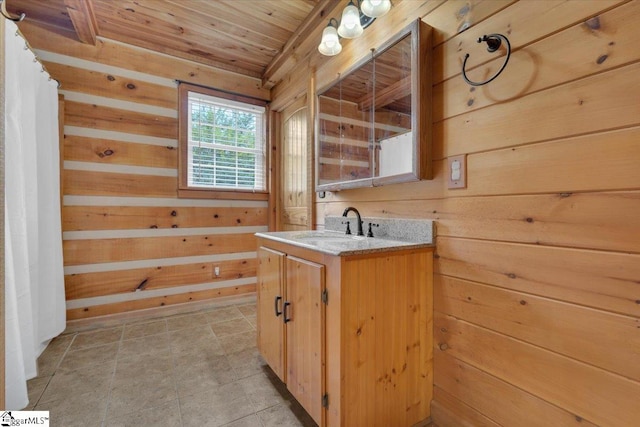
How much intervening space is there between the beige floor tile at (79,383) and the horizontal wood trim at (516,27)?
2519mm

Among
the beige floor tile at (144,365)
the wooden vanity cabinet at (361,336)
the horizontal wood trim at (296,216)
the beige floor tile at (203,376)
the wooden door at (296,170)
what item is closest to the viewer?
the wooden vanity cabinet at (361,336)

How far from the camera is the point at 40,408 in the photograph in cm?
142

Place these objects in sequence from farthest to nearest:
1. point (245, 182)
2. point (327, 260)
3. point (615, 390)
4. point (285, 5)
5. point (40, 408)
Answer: point (245, 182), point (285, 5), point (40, 408), point (327, 260), point (615, 390)

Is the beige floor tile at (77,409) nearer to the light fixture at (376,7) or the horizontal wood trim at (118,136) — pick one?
the horizontal wood trim at (118,136)

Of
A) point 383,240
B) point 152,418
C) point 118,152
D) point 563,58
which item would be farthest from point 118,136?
point 563,58

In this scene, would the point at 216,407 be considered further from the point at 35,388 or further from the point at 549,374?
the point at 549,374

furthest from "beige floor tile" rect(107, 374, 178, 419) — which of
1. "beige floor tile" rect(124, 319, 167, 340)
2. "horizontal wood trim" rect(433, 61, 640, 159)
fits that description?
"horizontal wood trim" rect(433, 61, 640, 159)

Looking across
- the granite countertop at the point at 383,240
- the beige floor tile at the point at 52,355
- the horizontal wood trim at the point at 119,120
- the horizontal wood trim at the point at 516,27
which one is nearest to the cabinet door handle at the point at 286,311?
the granite countertop at the point at 383,240

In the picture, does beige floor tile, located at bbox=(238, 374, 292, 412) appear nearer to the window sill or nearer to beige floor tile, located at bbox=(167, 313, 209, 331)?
beige floor tile, located at bbox=(167, 313, 209, 331)

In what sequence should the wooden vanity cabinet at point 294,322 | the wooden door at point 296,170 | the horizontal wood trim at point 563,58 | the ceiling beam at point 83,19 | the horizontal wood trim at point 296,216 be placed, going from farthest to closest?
the horizontal wood trim at point 296,216 → the wooden door at point 296,170 → the ceiling beam at point 83,19 → the wooden vanity cabinet at point 294,322 → the horizontal wood trim at point 563,58

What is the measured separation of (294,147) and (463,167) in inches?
78.1

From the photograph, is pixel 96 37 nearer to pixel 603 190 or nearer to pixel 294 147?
pixel 294 147

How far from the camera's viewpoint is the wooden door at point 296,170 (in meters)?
2.55

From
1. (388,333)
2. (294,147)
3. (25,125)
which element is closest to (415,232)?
(388,333)
